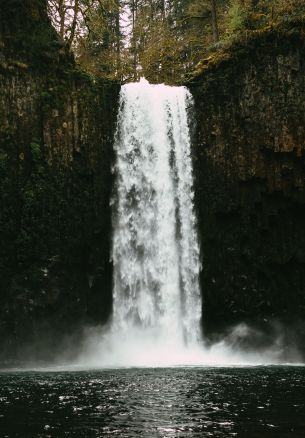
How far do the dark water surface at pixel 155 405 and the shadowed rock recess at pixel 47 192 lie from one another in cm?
553

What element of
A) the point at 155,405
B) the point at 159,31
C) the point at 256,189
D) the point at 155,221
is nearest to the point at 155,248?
the point at 155,221

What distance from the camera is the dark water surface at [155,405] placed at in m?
8.37

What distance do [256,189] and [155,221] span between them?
4.44 metres

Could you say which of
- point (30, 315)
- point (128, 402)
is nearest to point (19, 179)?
point (30, 315)

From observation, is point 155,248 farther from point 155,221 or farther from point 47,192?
point 47,192

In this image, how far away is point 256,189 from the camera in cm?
2319

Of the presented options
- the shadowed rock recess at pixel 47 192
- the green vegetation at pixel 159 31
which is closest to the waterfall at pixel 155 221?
the shadowed rock recess at pixel 47 192

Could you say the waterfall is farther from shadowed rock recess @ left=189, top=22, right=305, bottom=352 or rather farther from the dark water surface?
the dark water surface

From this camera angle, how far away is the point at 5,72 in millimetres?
21484

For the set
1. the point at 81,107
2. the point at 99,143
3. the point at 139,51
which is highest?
the point at 139,51

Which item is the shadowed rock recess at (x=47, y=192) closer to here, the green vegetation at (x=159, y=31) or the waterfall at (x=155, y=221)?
the waterfall at (x=155, y=221)

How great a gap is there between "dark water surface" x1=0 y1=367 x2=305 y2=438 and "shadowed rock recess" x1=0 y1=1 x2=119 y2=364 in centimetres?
553

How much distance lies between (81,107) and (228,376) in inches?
507

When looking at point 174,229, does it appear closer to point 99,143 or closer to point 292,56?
point 99,143
